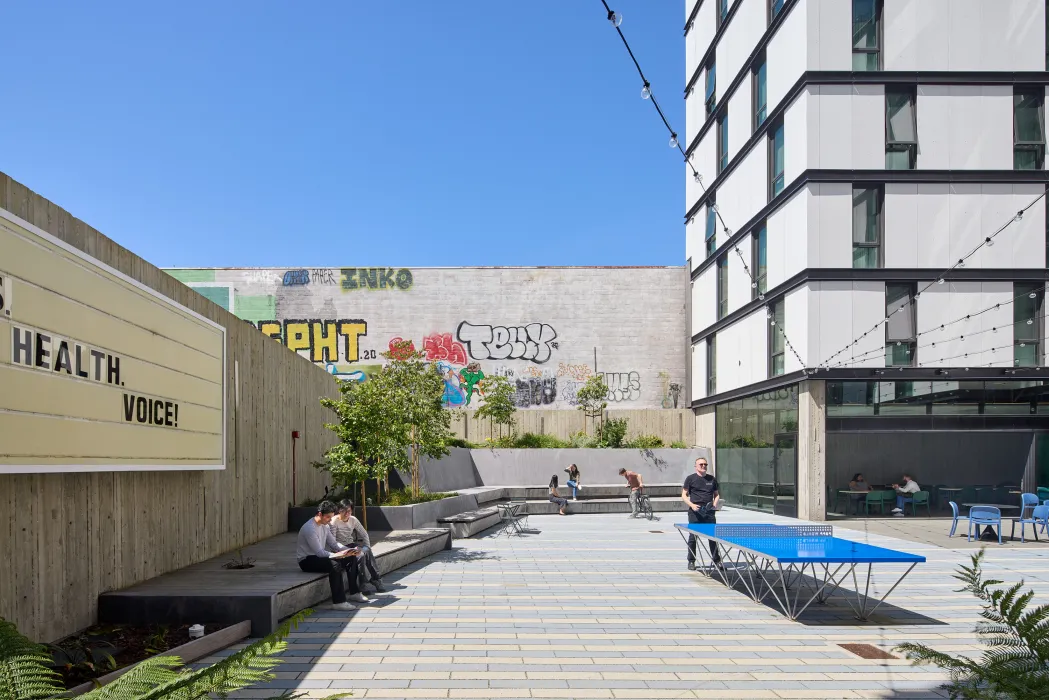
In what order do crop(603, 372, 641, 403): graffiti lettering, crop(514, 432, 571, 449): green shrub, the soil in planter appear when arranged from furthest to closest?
crop(603, 372, 641, 403): graffiti lettering → crop(514, 432, 571, 449): green shrub → the soil in planter

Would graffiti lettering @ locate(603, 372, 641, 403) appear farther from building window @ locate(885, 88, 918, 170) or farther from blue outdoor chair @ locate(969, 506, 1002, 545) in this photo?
blue outdoor chair @ locate(969, 506, 1002, 545)

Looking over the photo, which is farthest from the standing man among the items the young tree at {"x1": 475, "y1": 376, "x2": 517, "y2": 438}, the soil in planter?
the soil in planter

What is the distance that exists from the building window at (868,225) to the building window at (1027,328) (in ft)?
11.8

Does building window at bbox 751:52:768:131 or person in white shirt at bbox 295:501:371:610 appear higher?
building window at bbox 751:52:768:131

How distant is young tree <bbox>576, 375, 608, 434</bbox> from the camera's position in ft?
98.1

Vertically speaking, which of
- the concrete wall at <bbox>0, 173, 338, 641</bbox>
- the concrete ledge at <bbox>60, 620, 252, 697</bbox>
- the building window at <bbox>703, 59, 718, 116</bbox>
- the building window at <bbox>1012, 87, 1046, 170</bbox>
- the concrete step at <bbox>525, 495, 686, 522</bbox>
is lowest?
the concrete step at <bbox>525, 495, 686, 522</bbox>

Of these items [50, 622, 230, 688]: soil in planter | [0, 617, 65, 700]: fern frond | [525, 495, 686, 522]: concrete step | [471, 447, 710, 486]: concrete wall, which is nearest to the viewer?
[0, 617, 65, 700]: fern frond

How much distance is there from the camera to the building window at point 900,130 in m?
19.9

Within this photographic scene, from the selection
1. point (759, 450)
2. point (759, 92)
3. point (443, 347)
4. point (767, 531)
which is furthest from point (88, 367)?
point (443, 347)

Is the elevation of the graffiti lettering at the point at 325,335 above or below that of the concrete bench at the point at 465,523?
above

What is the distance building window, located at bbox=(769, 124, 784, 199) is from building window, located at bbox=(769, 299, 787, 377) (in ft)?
10.7

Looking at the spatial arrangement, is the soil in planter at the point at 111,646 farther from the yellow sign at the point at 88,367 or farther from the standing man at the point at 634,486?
the standing man at the point at 634,486

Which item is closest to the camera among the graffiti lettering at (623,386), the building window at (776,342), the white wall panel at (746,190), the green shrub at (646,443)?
the building window at (776,342)

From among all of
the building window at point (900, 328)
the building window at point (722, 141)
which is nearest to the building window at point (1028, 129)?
the building window at point (900, 328)
